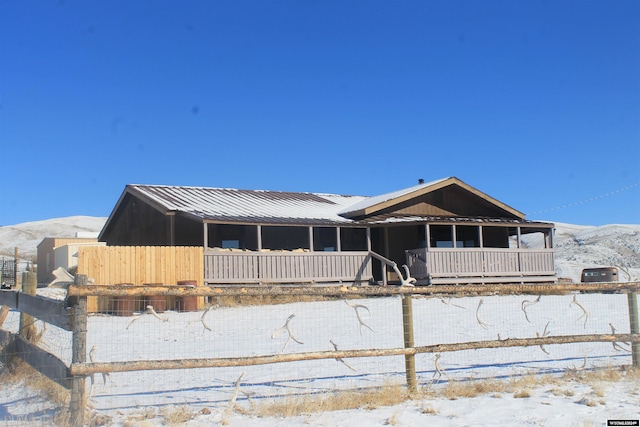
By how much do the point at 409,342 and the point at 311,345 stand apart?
341 cm

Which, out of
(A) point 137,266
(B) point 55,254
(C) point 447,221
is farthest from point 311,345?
(B) point 55,254

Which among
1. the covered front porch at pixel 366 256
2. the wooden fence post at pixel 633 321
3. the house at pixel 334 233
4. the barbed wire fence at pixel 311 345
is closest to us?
the barbed wire fence at pixel 311 345

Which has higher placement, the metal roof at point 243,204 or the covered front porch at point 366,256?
the metal roof at point 243,204

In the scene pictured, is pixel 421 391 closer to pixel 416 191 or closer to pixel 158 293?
pixel 158 293

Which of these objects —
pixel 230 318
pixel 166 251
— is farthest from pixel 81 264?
pixel 230 318

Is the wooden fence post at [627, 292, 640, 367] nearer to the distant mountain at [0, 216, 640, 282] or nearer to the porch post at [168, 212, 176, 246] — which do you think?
the distant mountain at [0, 216, 640, 282]

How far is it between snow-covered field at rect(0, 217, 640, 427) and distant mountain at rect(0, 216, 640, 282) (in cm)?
1260

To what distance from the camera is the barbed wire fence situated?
6.81m

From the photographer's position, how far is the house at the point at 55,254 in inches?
1023

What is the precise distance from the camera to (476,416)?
6312 millimetres

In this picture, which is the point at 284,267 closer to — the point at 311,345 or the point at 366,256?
the point at 366,256

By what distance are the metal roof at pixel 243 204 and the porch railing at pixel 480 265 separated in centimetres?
325

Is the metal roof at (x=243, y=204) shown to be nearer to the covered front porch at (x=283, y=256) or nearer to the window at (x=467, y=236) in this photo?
the covered front porch at (x=283, y=256)

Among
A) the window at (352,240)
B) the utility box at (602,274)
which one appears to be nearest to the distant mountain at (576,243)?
the utility box at (602,274)
